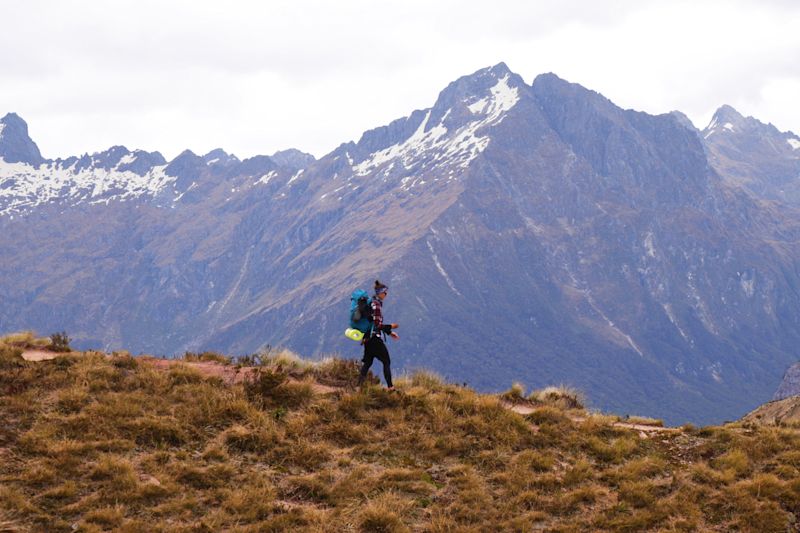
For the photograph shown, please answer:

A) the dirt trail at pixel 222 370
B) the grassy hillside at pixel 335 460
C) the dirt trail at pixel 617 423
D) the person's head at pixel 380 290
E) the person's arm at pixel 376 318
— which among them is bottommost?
the grassy hillside at pixel 335 460

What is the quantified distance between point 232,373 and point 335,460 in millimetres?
5684

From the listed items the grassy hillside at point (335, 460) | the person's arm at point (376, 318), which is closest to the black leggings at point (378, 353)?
the person's arm at point (376, 318)

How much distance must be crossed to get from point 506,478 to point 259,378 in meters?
7.65

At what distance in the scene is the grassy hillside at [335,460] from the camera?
540 inches

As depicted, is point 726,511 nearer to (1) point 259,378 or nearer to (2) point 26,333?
(1) point 259,378

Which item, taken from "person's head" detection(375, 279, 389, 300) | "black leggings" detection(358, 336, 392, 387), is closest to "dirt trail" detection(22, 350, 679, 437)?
"black leggings" detection(358, 336, 392, 387)

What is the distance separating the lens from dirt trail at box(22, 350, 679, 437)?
64.4ft

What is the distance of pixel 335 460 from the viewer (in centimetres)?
1611

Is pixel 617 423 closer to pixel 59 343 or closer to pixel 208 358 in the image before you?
pixel 208 358

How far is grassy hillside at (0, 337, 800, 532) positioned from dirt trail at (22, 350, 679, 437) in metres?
0.11

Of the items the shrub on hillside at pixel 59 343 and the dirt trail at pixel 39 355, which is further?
the shrub on hillside at pixel 59 343

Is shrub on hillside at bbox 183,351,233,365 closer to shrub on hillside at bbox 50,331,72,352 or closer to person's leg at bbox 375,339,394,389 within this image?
shrub on hillside at bbox 50,331,72,352

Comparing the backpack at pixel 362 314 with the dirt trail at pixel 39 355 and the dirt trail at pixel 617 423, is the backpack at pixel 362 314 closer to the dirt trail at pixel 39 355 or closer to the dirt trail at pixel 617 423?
the dirt trail at pixel 617 423

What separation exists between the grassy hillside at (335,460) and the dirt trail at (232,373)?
11 centimetres
